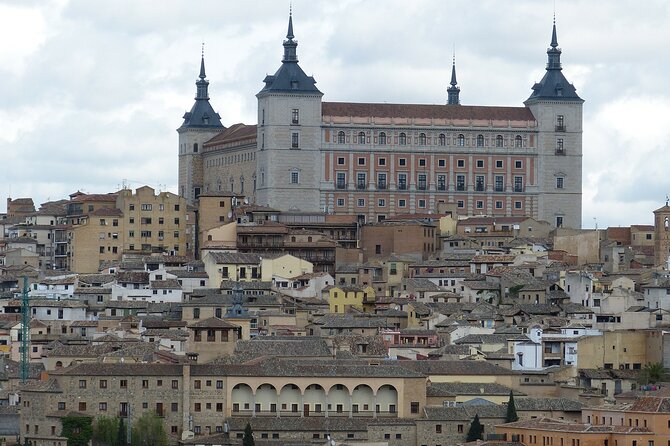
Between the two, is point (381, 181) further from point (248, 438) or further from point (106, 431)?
point (248, 438)

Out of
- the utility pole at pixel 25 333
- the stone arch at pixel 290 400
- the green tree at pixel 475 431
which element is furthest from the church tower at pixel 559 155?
the green tree at pixel 475 431

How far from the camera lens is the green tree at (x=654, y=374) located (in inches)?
3602

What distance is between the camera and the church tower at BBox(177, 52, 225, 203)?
15412cm

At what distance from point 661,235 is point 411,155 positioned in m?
20.7

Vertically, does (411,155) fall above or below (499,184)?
above

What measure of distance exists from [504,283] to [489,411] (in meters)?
29.1

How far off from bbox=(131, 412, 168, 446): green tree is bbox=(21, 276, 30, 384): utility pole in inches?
323

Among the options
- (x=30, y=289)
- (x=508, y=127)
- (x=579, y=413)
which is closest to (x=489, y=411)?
(x=579, y=413)

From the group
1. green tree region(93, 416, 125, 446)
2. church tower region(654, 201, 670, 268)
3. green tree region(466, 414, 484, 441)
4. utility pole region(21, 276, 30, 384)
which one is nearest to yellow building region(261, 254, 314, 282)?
utility pole region(21, 276, 30, 384)

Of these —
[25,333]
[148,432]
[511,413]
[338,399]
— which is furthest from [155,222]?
[511,413]

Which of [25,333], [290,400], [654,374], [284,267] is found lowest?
[290,400]

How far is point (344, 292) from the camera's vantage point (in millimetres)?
111375

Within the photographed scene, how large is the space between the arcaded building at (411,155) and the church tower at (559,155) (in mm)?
57

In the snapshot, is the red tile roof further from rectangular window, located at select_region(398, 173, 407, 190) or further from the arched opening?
the arched opening
